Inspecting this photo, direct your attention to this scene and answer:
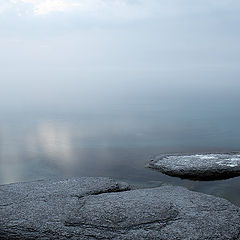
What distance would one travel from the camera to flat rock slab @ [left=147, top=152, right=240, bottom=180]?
25.3ft

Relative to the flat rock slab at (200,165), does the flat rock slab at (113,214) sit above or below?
above

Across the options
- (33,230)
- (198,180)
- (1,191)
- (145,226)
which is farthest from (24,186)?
(198,180)

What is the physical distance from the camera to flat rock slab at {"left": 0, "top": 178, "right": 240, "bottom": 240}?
453 centimetres

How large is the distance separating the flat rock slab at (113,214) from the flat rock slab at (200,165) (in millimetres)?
1485

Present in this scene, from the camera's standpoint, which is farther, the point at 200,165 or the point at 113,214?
the point at 200,165

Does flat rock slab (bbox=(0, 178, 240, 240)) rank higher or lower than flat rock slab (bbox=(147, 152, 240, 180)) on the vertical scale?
higher

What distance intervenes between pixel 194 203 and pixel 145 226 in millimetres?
1232

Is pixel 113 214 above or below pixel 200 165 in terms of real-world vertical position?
above

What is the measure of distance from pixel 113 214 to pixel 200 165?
3.74 metres

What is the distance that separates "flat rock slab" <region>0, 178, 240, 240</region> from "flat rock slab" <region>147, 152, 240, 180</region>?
149 centimetres

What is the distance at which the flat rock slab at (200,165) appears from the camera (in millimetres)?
7719

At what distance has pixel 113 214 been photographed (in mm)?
5027

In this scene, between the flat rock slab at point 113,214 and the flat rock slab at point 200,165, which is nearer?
the flat rock slab at point 113,214

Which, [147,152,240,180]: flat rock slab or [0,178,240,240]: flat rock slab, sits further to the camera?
[147,152,240,180]: flat rock slab
